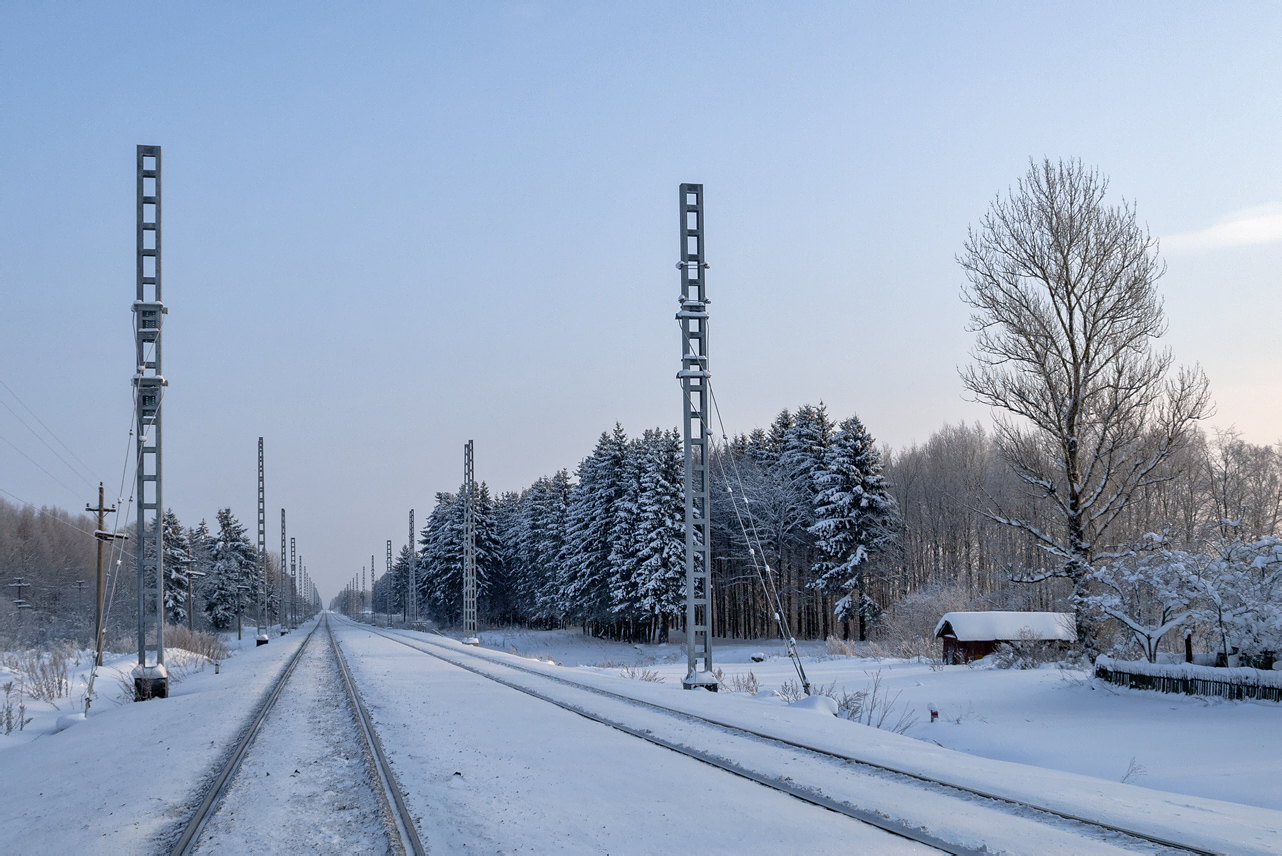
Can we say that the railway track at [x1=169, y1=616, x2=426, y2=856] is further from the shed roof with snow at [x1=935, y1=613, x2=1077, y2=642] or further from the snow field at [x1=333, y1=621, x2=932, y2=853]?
the shed roof with snow at [x1=935, y1=613, x2=1077, y2=642]

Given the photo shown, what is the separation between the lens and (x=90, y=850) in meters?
6.56

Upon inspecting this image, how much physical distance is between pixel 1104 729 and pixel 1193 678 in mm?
2307

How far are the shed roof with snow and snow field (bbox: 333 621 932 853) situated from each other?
Answer: 21715mm

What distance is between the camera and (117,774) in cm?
959

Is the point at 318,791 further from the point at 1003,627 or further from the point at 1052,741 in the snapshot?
the point at 1003,627

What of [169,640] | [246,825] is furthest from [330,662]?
[246,825]

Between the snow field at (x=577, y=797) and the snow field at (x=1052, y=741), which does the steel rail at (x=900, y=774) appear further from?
the snow field at (x=577, y=797)

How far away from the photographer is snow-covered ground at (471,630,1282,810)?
1034 cm

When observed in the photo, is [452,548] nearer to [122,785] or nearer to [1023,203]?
[1023,203]

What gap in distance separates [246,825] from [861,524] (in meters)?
47.4

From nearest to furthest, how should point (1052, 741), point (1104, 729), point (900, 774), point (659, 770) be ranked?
1. point (900, 774)
2. point (659, 770)
3. point (1052, 741)
4. point (1104, 729)

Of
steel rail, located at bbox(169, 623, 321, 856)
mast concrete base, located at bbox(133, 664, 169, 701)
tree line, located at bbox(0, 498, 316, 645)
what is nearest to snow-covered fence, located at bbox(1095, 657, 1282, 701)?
steel rail, located at bbox(169, 623, 321, 856)

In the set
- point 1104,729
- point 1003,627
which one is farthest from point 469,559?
point 1104,729

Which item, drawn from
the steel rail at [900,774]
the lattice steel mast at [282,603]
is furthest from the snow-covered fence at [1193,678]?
the lattice steel mast at [282,603]
